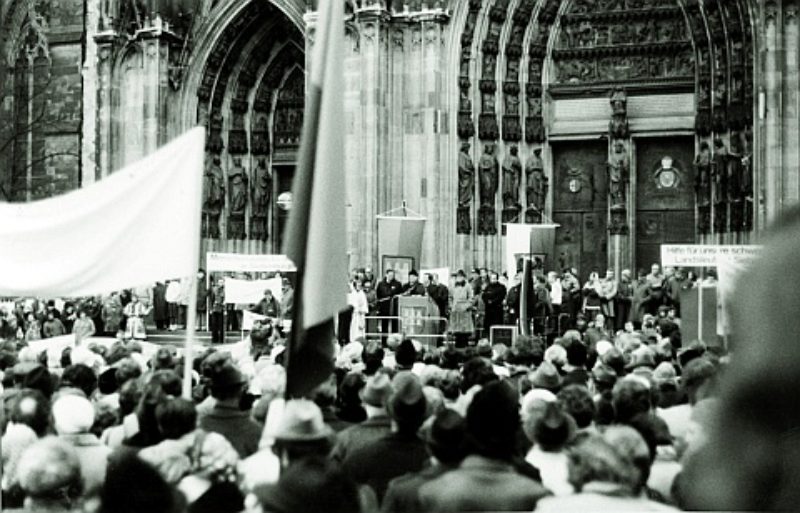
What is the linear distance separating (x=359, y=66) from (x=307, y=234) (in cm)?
2214

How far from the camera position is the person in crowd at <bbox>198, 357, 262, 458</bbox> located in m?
5.75

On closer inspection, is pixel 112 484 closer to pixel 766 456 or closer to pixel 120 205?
pixel 766 456

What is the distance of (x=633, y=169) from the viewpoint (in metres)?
27.4

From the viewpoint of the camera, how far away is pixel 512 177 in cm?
2762

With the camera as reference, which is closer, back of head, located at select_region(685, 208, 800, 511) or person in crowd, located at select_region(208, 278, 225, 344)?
back of head, located at select_region(685, 208, 800, 511)

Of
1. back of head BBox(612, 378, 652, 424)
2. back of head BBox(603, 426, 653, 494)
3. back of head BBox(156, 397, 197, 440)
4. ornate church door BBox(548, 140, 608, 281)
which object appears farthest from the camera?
ornate church door BBox(548, 140, 608, 281)

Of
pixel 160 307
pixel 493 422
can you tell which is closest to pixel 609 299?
pixel 160 307

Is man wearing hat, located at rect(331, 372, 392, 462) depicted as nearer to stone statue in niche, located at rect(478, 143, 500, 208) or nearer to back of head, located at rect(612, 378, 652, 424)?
back of head, located at rect(612, 378, 652, 424)

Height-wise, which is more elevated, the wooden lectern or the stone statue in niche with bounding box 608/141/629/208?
the stone statue in niche with bounding box 608/141/629/208

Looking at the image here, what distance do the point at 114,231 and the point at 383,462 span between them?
7.21 ft

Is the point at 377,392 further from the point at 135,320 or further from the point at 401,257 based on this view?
the point at 135,320

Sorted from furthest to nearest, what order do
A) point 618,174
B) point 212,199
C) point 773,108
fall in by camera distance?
1. point 212,199
2. point 618,174
3. point 773,108

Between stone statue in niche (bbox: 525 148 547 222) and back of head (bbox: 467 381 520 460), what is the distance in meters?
23.7

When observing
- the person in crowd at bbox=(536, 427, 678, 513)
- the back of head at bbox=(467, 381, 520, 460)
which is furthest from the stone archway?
the person in crowd at bbox=(536, 427, 678, 513)
